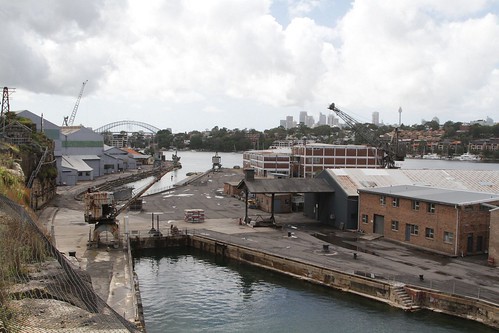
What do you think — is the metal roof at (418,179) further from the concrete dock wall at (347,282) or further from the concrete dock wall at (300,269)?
the concrete dock wall at (347,282)

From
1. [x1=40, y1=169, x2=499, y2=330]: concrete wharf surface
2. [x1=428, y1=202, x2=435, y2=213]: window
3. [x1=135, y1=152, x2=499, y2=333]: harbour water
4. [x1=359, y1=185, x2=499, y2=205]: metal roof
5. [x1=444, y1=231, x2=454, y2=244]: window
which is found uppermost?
[x1=359, y1=185, x2=499, y2=205]: metal roof

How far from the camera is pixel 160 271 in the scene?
3272cm

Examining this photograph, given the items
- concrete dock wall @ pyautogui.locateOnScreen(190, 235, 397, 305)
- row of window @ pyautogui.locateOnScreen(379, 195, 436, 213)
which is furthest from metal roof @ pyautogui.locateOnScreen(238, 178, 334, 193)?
concrete dock wall @ pyautogui.locateOnScreen(190, 235, 397, 305)

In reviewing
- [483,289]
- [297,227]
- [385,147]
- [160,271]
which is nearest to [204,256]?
[160,271]

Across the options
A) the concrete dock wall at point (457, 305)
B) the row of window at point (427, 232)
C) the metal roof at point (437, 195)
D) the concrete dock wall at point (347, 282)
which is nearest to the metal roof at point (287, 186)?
the metal roof at point (437, 195)

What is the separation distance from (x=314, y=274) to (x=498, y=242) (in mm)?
10906

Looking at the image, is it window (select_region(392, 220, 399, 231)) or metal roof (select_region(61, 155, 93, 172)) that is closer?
window (select_region(392, 220, 399, 231))

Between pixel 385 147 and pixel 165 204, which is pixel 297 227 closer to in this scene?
pixel 165 204

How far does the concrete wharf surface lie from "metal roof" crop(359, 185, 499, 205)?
3540 millimetres

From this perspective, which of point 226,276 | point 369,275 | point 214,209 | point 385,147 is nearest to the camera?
point 369,275

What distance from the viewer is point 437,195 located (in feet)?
115

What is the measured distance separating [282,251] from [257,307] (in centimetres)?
738

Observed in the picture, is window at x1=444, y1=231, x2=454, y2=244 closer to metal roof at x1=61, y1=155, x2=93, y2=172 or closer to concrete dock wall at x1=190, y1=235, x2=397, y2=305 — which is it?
concrete dock wall at x1=190, y1=235, x2=397, y2=305

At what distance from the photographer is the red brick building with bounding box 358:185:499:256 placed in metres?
31.6
